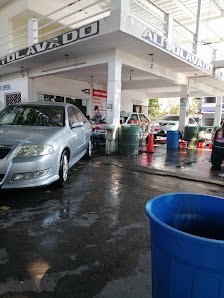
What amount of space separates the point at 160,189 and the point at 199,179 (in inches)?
53.9

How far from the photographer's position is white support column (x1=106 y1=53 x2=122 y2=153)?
8047mm

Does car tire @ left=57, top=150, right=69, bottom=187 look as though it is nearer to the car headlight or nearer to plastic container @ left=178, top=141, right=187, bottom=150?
the car headlight

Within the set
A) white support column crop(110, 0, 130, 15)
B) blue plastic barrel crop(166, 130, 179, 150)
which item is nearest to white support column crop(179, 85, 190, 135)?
blue plastic barrel crop(166, 130, 179, 150)

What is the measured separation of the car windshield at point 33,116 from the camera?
4.86 meters

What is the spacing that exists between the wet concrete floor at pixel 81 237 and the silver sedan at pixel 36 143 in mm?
426

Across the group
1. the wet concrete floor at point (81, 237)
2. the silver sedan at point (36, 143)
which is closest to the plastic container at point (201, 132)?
→ the wet concrete floor at point (81, 237)

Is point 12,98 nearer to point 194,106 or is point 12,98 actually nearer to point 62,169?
point 62,169

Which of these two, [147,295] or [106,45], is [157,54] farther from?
A: [147,295]

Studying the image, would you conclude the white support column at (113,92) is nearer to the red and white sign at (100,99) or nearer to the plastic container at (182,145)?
the plastic container at (182,145)

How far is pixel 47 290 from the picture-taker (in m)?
1.92

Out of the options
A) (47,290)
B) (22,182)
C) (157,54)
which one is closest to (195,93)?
(157,54)

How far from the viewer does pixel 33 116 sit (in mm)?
5051

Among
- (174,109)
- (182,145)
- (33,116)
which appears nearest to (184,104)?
(182,145)

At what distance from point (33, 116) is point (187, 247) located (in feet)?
15.2
